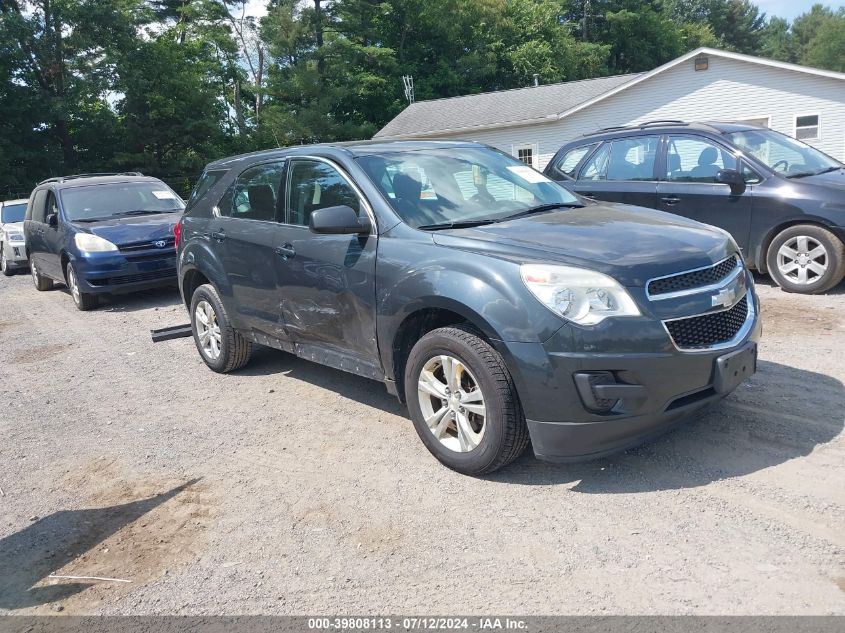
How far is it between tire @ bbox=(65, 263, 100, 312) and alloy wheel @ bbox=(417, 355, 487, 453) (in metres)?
7.78

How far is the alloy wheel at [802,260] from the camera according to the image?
24.1 feet

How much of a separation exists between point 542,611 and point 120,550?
213 centimetres

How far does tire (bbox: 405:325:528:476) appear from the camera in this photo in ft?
12.1

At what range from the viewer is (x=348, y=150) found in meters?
4.98

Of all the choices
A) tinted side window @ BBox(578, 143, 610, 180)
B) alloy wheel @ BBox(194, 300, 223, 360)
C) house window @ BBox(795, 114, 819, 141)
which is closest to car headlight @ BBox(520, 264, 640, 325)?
alloy wheel @ BBox(194, 300, 223, 360)

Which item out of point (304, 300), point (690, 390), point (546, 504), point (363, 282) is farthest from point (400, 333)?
point (690, 390)

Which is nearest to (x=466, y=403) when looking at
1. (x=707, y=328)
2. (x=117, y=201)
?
(x=707, y=328)

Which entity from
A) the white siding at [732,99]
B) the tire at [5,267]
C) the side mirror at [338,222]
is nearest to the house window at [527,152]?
the white siding at [732,99]

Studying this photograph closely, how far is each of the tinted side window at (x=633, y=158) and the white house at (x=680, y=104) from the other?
1521 cm

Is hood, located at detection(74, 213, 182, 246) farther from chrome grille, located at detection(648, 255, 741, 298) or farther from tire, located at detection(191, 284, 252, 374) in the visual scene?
chrome grille, located at detection(648, 255, 741, 298)

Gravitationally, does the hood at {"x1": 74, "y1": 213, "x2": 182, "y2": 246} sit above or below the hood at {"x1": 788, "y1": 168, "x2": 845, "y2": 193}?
below

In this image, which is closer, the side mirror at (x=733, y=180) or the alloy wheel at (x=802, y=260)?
the alloy wheel at (x=802, y=260)

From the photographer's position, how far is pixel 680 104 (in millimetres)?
23172

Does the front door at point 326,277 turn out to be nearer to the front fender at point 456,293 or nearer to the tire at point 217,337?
the front fender at point 456,293
